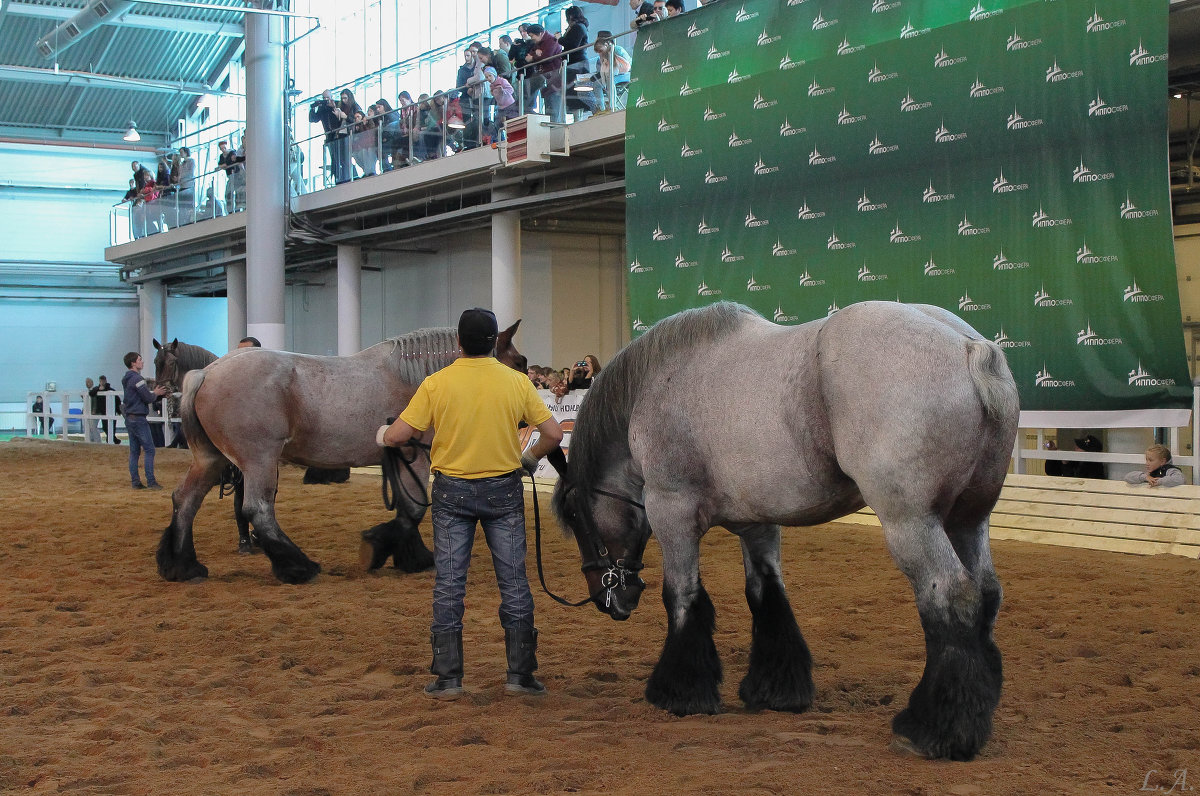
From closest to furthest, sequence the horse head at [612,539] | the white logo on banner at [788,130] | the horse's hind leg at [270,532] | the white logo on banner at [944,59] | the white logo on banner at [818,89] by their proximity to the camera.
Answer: the horse head at [612,539] → the horse's hind leg at [270,532] → the white logo on banner at [944,59] → the white logo on banner at [818,89] → the white logo on banner at [788,130]

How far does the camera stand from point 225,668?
5082 millimetres

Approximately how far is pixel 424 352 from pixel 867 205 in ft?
18.1

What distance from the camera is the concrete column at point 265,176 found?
70.5 feet

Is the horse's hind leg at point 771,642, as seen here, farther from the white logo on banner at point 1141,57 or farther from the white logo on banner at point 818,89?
the white logo on banner at point 818,89

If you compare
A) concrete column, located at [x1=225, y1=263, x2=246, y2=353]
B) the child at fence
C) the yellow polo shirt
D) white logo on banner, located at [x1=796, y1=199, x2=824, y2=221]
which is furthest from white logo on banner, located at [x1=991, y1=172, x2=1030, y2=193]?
concrete column, located at [x1=225, y1=263, x2=246, y2=353]

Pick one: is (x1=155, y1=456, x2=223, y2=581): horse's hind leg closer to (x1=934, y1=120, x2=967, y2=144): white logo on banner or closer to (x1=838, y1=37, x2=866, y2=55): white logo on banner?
(x1=934, y1=120, x2=967, y2=144): white logo on banner

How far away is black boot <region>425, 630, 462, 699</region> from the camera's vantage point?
4.48 m

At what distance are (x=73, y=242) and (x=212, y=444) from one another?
1228 inches

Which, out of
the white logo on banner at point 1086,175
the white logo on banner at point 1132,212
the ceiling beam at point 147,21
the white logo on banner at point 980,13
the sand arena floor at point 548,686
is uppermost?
the ceiling beam at point 147,21

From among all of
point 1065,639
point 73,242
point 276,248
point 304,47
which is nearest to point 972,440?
point 1065,639

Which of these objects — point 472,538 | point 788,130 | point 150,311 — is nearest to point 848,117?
point 788,130

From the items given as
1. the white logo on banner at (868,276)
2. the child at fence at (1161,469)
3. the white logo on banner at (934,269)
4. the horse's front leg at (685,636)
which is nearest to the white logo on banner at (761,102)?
the white logo on banner at (868,276)

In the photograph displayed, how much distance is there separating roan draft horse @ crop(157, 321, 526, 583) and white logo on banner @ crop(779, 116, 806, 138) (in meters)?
5.77

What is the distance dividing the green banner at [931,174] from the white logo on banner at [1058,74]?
0.06 feet
